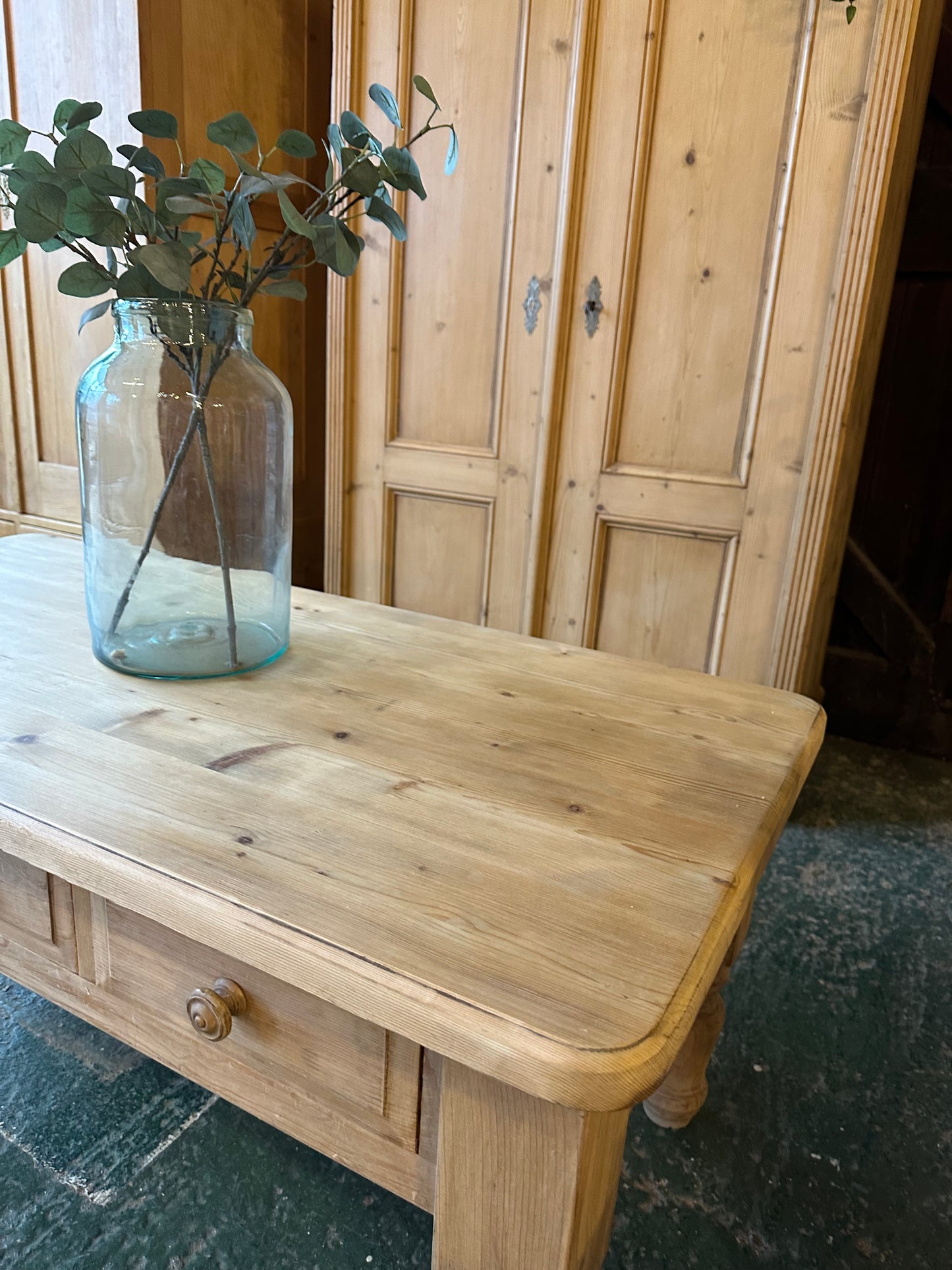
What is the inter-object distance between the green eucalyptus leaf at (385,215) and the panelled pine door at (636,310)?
3.39ft

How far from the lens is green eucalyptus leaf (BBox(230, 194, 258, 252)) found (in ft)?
2.67

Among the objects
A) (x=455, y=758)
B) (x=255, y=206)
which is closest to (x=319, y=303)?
→ (x=255, y=206)

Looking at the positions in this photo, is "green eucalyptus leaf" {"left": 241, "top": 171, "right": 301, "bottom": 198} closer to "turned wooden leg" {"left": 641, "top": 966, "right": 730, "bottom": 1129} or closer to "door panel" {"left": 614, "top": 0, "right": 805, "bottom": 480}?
"turned wooden leg" {"left": 641, "top": 966, "right": 730, "bottom": 1129}

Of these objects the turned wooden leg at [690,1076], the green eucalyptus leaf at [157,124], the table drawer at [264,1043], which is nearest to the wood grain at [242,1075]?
the table drawer at [264,1043]

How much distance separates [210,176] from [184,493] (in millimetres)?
324

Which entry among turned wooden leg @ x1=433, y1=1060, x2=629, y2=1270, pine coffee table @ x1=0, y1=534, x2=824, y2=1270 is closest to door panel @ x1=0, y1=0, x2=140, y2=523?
pine coffee table @ x1=0, y1=534, x2=824, y2=1270

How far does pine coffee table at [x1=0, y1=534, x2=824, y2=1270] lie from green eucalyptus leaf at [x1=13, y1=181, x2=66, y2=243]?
0.45 m

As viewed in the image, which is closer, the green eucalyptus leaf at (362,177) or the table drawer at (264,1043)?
the table drawer at (264,1043)

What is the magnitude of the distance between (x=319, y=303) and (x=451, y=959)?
2467 millimetres

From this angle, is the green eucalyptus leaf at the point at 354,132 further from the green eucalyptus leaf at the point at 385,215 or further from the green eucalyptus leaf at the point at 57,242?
the green eucalyptus leaf at the point at 57,242

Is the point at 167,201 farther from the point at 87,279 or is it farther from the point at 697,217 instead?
the point at 697,217

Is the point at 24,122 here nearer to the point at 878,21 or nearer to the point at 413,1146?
the point at 878,21

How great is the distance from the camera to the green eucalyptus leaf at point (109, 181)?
2.52 ft

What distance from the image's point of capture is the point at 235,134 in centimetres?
84
